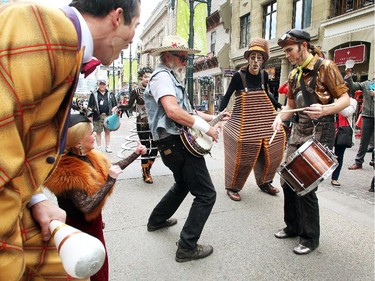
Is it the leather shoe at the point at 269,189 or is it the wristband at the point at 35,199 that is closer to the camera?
the wristband at the point at 35,199

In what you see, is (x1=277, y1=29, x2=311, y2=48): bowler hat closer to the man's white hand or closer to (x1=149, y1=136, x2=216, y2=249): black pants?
(x1=149, y1=136, x2=216, y2=249): black pants

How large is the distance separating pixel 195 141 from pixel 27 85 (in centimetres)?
204

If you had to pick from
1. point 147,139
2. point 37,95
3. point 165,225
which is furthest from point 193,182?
point 147,139

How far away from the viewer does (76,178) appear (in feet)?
6.29

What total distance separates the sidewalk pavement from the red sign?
10095 mm

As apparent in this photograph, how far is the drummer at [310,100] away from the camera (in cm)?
274

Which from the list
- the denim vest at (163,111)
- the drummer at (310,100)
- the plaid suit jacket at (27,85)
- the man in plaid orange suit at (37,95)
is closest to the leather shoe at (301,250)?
the drummer at (310,100)

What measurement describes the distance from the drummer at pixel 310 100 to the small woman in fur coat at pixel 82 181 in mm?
1789

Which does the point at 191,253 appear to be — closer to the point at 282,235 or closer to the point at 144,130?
the point at 282,235

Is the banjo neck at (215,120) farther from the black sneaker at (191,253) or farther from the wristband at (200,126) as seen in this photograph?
the black sneaker at (191,253)

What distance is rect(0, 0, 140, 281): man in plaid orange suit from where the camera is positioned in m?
0.77

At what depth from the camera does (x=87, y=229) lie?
2.04m

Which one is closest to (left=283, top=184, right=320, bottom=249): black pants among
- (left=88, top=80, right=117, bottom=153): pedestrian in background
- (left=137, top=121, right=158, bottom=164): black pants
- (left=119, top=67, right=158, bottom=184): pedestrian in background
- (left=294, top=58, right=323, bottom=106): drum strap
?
(left=294, top=58, right=323, bottom=106): drum strap

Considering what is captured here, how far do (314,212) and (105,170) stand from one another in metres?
2.01
